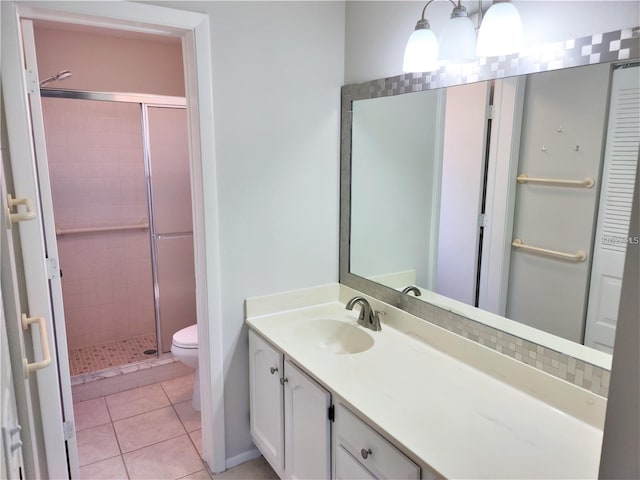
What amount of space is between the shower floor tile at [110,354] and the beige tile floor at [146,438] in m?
0.30

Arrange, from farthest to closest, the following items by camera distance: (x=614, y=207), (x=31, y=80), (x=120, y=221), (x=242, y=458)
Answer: (x=120, y=221) → (x=242, y=458) → (x=31, y=80) → (x=614, y=207)

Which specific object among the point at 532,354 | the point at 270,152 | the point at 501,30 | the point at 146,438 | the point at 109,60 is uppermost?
the point at 109,60

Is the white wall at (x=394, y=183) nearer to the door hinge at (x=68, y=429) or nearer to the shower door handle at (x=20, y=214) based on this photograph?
the shower door handle at (x=20, y=214)

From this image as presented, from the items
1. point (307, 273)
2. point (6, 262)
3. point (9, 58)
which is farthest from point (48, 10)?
point (307, 273)

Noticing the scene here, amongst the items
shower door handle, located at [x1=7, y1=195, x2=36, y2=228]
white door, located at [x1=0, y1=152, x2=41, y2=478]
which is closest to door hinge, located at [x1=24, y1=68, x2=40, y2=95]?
shower door handle, located at [x1=7, y1=195, x2=36, y2=228]

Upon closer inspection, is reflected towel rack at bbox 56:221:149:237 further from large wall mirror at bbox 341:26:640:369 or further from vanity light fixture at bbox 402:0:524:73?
vanity light fixture at bbox 402:0:524:73

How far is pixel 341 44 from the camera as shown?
7.35ft

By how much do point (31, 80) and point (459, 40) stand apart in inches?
65.6

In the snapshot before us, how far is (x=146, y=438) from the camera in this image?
2521 millimetres

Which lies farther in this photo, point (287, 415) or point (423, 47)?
point (287, 415)

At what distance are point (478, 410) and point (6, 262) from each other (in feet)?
5.01

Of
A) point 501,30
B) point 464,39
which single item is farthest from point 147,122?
point 501,30

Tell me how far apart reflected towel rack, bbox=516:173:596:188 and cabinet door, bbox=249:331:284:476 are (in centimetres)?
118

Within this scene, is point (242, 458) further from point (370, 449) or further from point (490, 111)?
point (490, 111)
